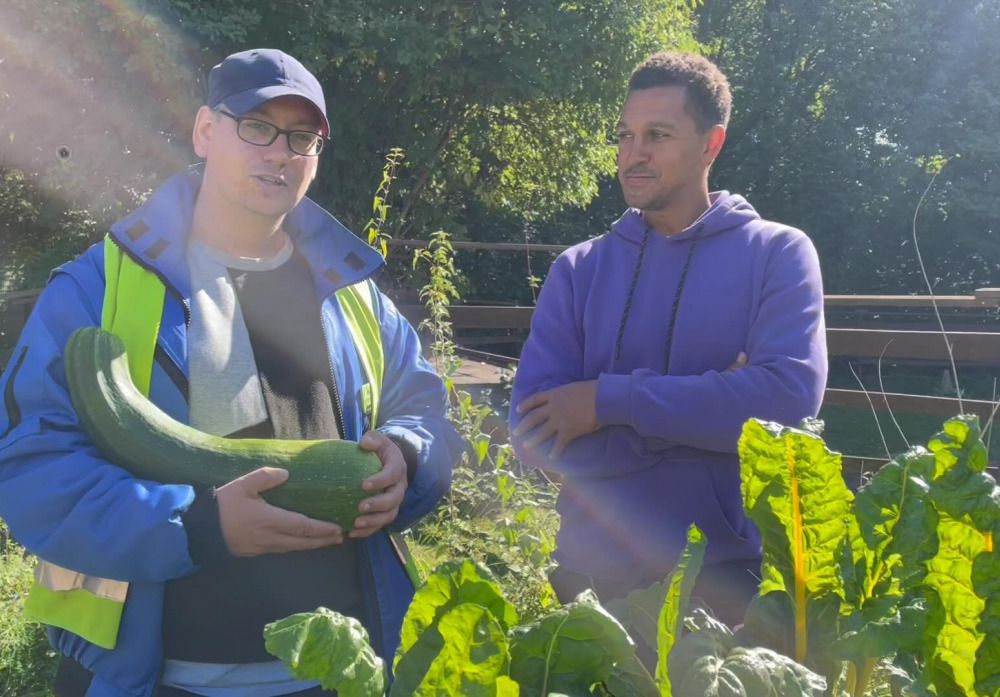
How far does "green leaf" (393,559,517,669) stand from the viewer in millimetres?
709

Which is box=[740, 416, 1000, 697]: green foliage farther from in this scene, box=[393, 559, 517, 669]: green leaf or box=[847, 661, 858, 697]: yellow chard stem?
box=[393, 559, 517, 669]: green leaf

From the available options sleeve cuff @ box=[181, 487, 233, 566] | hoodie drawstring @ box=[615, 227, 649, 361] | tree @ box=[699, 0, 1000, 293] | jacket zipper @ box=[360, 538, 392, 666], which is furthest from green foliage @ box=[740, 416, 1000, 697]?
tree @ box=[699, 0, 1000, 293]

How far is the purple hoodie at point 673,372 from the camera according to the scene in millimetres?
1935

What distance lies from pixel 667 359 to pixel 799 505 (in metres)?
1.30

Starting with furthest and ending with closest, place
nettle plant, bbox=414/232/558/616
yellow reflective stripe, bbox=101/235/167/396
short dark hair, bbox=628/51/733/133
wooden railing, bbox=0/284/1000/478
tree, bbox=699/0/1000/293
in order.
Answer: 1. tree, bbox=699/0/1000/293
2. wooden railing, bbox=0/284/1000/478
3. nettle plant, bbox=414/232/558/616
4. short dark hair, bbox=628/51/733/133
5. yellow reflective stripe, bbox=101/235/167/396

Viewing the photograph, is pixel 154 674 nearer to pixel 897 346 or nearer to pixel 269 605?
pixel 269 605

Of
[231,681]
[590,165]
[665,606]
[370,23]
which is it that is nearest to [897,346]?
[231,681]

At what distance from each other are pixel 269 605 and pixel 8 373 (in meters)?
0.58

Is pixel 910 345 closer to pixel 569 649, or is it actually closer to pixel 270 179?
pixel 270 179

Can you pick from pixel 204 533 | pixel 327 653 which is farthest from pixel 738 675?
pixel 204 533

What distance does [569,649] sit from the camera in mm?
720

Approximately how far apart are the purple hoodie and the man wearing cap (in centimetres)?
33

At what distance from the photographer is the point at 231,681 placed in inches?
65.4

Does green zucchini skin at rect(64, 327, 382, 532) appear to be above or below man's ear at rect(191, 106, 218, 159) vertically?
below
